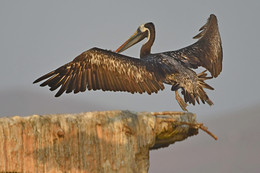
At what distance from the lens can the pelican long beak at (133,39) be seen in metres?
10.8

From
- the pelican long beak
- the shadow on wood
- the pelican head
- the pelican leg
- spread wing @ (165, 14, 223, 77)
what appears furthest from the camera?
the pelican long beak

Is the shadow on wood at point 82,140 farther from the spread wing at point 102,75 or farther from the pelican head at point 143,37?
the pelican head at point 143,37

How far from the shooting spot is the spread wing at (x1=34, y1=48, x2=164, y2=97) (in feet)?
27.3

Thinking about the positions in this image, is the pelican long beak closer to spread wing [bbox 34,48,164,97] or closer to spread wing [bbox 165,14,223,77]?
spread wing [bbox 165,14,223,77]

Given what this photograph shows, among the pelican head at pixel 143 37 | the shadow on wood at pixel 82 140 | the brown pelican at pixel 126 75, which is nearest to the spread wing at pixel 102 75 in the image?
the brown pelican at pixel 126 75

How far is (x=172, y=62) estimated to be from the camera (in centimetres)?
920

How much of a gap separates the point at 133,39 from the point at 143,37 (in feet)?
0.89

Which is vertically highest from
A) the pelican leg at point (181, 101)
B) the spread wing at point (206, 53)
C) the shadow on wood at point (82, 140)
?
the spread wing at point (206, 53)

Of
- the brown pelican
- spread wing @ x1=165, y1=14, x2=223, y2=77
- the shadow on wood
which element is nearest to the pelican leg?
the brown pelican

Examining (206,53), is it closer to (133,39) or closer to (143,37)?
(143,37)

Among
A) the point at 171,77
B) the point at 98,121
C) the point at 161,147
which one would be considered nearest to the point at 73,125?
the point at 98,121

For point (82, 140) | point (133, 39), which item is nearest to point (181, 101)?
point (133, 39)

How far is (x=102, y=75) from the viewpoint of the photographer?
852 cm

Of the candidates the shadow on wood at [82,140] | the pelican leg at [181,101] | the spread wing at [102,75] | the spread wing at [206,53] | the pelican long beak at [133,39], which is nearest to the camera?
the shadow on wood at [82,140]
